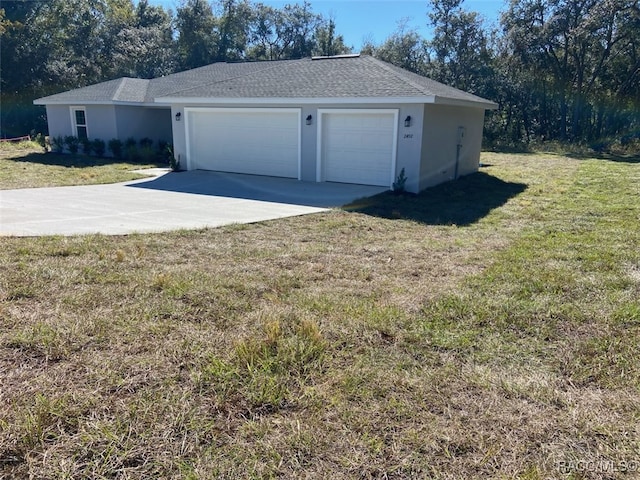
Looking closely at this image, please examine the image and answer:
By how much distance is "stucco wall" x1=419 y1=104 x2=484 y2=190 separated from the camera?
1138cm

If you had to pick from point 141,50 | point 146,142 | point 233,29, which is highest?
point 233,29

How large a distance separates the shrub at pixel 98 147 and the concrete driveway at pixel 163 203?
20.9ft

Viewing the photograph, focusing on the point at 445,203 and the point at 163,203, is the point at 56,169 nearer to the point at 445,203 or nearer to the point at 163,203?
the point at 163,203

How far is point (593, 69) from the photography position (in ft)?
92.9

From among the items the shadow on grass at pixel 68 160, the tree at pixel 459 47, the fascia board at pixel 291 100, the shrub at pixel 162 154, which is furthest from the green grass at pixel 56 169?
the tree at pixel 459 47

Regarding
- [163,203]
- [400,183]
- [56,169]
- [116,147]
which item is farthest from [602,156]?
[56,169]

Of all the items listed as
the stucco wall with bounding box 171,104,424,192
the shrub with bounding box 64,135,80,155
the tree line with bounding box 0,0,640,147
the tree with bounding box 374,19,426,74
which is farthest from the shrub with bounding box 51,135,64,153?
the tree with bounding box 374,19,426,74

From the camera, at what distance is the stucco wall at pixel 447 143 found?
448 inches

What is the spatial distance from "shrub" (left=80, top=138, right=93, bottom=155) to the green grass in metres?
0.43

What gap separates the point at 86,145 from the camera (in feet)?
60.0

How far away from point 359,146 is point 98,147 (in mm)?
11463

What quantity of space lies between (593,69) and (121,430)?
109 feet

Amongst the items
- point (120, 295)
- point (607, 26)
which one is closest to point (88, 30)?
point (607, 26)

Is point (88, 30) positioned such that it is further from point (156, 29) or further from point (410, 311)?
point (410, 311)
